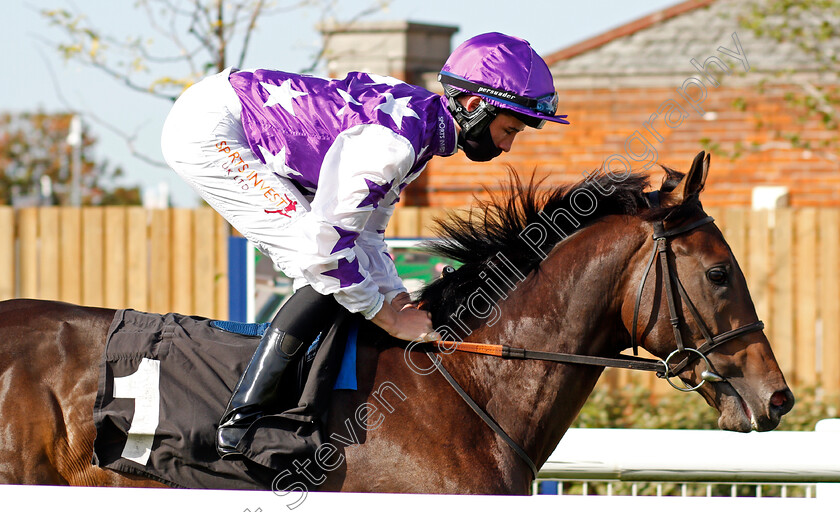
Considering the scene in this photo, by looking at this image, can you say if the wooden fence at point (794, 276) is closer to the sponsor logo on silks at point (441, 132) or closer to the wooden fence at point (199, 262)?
the wooden fence at point (199, 262)

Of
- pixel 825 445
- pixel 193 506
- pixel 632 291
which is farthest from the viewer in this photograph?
pixel 825 445

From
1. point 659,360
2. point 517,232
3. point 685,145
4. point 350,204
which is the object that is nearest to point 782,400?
point 659,360

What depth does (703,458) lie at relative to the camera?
11.0ft

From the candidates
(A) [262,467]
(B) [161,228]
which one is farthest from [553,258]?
(B) [161,228]

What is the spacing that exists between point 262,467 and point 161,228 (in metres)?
5.41

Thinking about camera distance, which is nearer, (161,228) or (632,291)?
(632,291)

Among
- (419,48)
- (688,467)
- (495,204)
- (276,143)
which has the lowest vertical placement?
(688,467)

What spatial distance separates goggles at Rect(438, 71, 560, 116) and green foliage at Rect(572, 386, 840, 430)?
133 inches

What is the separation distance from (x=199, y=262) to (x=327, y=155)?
5260mm

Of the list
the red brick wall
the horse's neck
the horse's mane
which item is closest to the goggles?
the horse's mane

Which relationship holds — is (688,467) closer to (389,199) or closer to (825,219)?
(389,199)

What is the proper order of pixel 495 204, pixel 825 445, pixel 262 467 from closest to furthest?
pixel 262 467 → pixel 495 204 → pixel 825 445

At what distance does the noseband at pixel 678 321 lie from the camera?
2.60 meters

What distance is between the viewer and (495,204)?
2.93m
